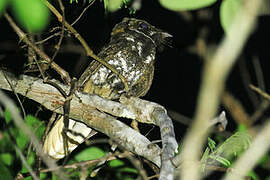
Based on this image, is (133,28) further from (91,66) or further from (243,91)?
(243,91)

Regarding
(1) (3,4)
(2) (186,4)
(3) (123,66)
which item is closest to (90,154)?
(3) (123,66)

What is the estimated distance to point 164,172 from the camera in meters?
1.51

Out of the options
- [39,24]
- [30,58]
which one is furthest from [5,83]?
[39,24]

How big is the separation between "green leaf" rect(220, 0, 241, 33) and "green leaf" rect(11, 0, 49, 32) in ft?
1.64

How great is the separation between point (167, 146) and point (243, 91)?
3781mm

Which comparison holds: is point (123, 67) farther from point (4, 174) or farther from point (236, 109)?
point (236, 109)

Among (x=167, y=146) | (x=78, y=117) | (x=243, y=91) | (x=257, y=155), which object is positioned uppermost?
(x=257, y=155)

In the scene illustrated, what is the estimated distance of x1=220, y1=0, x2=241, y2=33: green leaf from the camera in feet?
3.51

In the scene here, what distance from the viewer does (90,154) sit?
318 centimetres

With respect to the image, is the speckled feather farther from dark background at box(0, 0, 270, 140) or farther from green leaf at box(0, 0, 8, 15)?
green leaf at box(0, 0, 8, 15)

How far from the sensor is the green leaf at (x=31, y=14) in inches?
30.1

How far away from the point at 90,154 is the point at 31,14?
2489mm

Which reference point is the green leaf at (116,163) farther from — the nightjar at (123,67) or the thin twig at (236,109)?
the thin twig at (236,109)

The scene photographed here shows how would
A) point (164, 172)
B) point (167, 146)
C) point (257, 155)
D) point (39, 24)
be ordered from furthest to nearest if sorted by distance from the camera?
point (167, 146) < point (164, 172) < point (39, 24) < point (257, 155)
